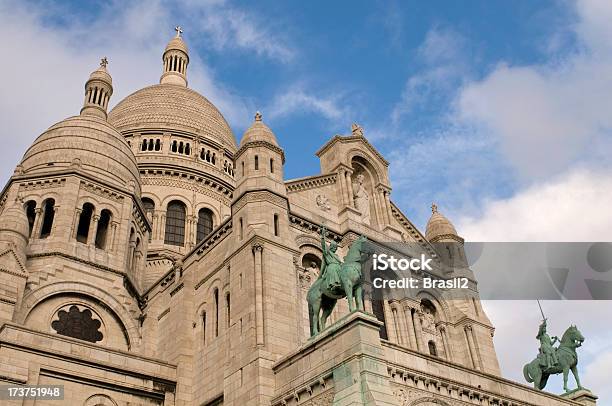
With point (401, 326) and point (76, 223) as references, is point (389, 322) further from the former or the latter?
point (76, 223)

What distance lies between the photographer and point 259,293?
79.5 ft

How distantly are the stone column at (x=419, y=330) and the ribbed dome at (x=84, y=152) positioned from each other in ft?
60.3

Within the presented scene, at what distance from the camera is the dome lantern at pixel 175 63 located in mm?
65125

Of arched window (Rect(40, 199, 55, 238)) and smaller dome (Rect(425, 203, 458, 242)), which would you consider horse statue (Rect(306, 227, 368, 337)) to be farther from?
arched window (Rect(40, 199, 55, 238))

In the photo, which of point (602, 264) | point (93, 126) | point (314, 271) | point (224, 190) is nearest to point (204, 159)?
point (224, 190)

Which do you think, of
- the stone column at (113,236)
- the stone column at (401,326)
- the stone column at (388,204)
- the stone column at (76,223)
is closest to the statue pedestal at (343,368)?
the stone column at (401,326)

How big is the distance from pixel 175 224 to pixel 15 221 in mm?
17449

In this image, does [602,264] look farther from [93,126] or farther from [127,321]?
[93,126]

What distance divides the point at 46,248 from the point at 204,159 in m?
22.8

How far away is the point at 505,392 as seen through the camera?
942 inches

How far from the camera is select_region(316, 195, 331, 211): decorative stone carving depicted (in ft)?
101

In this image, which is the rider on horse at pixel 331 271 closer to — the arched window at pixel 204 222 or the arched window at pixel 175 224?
the arched window at pixel 175 224

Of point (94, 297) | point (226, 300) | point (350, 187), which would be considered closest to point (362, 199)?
point (350, 187)

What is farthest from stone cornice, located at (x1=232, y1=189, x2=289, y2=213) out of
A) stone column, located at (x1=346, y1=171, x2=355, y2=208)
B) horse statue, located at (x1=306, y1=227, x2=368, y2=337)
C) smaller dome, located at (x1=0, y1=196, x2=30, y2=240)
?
smaller dome, located at (x1=0, y1=196, x2=30, y2=240)
